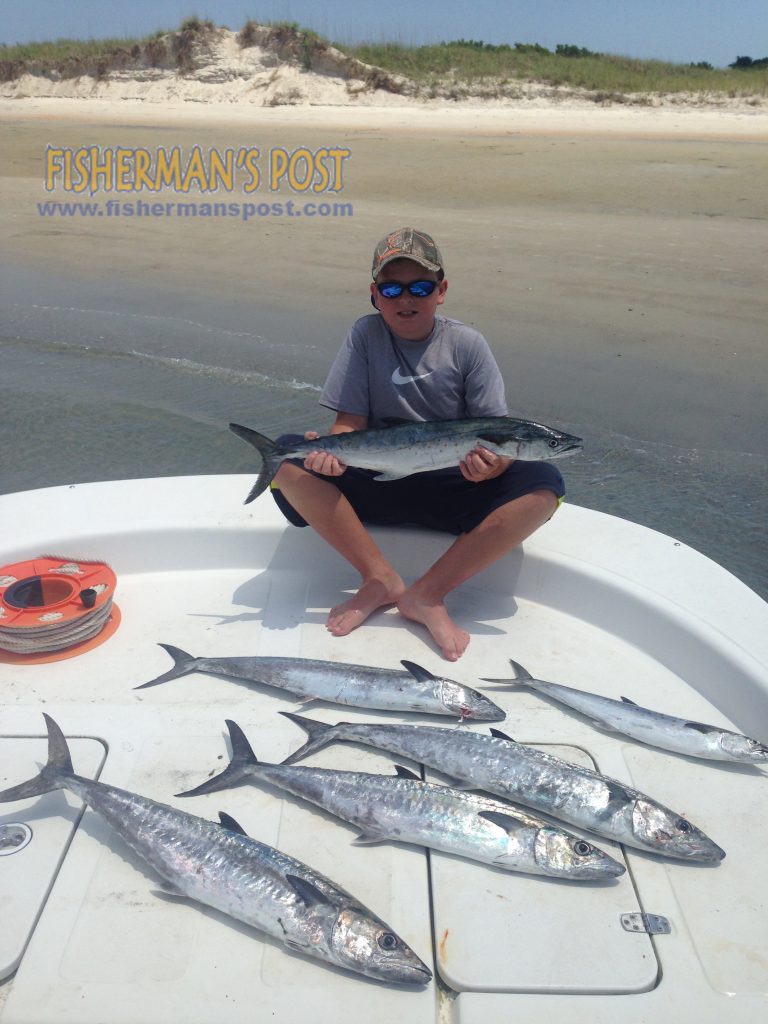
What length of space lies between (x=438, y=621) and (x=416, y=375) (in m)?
0.94

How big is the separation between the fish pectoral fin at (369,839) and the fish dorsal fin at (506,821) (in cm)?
28

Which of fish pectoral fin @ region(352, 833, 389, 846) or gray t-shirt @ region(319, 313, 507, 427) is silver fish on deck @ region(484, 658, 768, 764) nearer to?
fish pectoral fin @ region(352, 833, 389, 846)

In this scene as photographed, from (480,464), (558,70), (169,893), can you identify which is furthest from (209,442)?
(558,70)

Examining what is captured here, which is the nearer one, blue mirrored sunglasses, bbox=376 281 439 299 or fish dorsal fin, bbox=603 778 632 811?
fish dorsal fin, bbox=603 778 632 811

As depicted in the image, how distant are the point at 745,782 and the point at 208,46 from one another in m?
33.5

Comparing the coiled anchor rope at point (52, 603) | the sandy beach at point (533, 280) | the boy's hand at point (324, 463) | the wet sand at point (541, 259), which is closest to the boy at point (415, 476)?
the boy's hand at point (324, 463)

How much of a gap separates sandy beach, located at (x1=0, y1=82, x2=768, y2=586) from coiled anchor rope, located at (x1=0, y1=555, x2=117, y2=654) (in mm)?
3059

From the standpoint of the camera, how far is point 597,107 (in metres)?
25.7

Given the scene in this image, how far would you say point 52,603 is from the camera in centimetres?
313

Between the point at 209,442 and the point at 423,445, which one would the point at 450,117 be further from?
the point at 423,445

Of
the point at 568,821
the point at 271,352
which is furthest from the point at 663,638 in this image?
the point at 271,352

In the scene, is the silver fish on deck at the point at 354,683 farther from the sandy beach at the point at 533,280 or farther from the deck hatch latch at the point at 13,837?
the sandy beach at the point at 533,280

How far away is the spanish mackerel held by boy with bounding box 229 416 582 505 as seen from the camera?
2.95m

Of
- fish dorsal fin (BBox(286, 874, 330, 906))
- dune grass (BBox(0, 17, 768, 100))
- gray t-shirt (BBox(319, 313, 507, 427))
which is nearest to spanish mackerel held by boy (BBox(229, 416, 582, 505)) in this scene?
gray t-shirt (BBox(319, 313, 507, 427))
